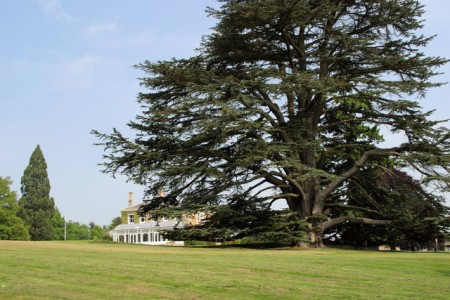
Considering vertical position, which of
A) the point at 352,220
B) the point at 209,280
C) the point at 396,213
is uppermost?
the point at 396,213

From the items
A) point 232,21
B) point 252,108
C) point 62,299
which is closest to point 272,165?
point 252,108

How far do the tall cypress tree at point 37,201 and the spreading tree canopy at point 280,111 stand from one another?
42661mm

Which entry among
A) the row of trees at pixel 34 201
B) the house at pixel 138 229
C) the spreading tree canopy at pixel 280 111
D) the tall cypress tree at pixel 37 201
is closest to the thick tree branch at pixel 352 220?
the spreading tree canopy at pixel 280 111

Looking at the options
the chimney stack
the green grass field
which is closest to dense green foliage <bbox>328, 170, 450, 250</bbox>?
the green grass field

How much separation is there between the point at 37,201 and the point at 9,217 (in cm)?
898

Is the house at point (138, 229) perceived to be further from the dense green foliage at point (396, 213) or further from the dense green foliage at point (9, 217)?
the dense green foliage at point (396, 213)

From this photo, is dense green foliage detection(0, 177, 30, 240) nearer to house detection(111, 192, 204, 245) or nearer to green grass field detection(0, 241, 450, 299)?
house detection(111, 192, 204, 245)

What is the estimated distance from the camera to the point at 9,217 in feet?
194

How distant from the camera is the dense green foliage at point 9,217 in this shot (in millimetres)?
58438

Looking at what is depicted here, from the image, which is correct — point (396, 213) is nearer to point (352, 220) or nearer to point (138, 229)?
point (352, 220)

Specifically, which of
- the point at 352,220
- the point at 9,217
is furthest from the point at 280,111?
the point at 9,217

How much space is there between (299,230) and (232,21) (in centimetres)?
1089

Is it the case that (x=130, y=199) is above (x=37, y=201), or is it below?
above

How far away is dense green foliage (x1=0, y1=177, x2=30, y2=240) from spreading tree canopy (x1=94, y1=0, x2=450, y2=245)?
35651mm
